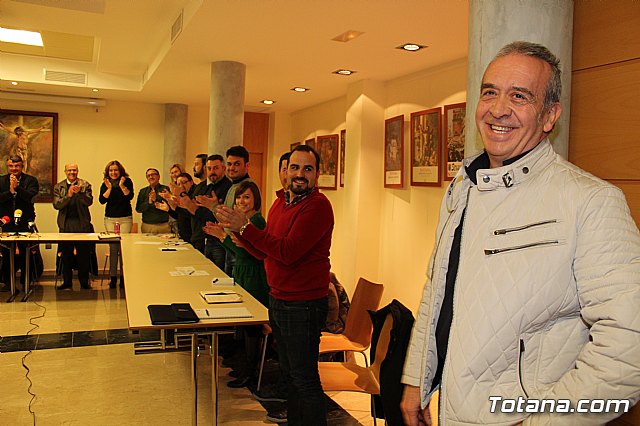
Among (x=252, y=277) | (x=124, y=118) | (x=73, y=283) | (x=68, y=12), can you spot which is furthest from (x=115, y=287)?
(x=252, y=277)

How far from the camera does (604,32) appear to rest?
2057mm

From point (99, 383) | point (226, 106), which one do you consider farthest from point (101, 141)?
point (99, 383)

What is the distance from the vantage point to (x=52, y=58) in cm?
862

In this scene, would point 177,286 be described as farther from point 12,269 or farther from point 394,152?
point 12,269

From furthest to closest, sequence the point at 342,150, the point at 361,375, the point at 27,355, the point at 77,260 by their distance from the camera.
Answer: the point at 342,150, the point at 77,260, the point at 27,355, the point at 361,375

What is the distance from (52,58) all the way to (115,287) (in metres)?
3.54

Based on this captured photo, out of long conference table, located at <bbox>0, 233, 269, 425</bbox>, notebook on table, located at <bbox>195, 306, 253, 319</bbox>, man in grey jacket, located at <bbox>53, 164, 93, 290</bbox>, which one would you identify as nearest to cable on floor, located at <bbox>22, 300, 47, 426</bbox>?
long conference table, located at <bbox>0, 233, 269, 425</bbox>

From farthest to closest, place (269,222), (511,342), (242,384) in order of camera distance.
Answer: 1. (242,384)
2. (269,222)
3. (511,342)

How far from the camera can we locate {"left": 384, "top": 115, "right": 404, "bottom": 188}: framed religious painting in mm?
7066

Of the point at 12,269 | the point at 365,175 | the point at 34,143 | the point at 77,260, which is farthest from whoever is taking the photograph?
the point at 34,143

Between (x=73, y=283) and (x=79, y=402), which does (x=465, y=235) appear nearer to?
(x=79, y=402)

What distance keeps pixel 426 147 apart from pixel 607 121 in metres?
4.56

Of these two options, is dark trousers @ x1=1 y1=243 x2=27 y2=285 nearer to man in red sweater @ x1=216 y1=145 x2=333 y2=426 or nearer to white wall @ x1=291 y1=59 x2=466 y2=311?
white wall @ x1=291 y1=59 x2=466 y2=311

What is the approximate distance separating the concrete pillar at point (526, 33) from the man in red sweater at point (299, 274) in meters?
1.18
